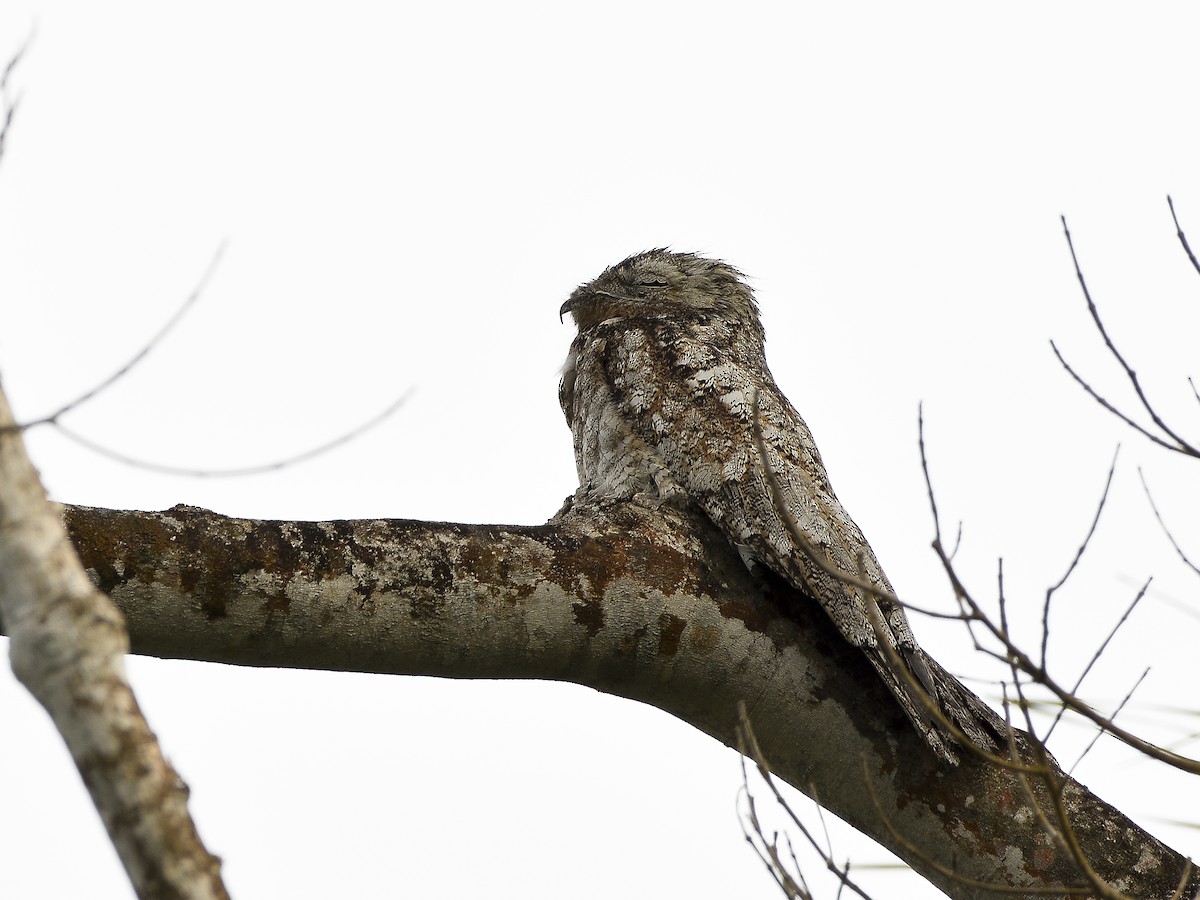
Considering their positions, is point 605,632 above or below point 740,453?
below

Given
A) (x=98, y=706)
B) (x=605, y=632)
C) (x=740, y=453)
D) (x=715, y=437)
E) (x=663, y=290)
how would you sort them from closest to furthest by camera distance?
(x=98, y=706), (x=605, y=632), (x=740, y=453), (x=715, y=437), (x=663, y=290)

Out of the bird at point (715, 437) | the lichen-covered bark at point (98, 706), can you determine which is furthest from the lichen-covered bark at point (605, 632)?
the lichen-covered bark at point (98, 706)

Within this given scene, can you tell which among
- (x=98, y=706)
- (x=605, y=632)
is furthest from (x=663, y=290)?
(x=98, y=706)

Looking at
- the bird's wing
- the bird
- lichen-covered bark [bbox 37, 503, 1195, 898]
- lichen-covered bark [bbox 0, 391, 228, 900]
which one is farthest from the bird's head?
lichen-covered bark [bbox 0, 391, 228, 900]

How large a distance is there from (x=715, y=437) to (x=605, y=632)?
Result: 1418 millimetres

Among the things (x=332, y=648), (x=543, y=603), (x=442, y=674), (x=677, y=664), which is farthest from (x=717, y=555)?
(x=332, y=648)

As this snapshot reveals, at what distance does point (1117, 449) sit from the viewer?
8.31 ft

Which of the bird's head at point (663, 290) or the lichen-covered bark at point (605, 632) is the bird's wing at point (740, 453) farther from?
the bird's head at point (663, 290)

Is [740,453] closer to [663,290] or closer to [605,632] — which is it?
[605,632]

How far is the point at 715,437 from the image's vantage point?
425 centimetres

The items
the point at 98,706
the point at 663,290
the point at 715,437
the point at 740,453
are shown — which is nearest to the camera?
the point at 98,706

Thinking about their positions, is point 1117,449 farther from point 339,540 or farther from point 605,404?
point 605,404

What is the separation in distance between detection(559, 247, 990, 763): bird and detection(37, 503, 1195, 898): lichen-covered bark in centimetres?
12

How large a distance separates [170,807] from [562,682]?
1.90 metres
